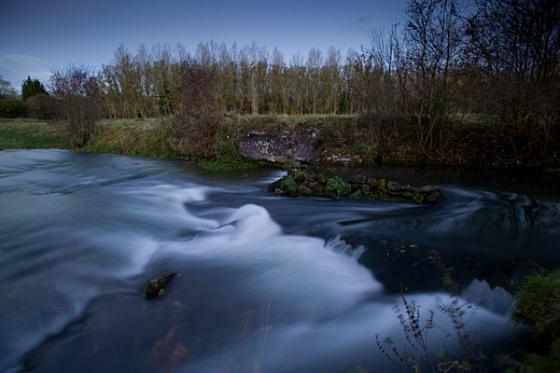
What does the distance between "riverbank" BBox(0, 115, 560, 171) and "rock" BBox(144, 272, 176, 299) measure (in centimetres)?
1106

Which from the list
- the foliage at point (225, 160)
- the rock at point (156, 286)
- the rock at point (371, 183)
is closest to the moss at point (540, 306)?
the rock at point (156, 286)

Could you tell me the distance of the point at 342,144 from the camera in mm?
16531

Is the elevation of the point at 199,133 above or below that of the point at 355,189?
above

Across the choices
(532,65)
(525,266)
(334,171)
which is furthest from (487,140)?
(525,266)

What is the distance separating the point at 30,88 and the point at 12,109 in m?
13.6

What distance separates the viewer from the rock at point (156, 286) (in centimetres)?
514

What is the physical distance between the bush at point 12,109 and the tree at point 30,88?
9.38 metres

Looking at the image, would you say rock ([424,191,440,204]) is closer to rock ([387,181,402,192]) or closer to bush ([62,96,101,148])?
rock ([387,181,402,192])

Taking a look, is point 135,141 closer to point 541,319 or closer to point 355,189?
point 355,189

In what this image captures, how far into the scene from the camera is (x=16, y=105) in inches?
1709

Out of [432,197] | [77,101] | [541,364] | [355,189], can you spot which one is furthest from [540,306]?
[77,101]

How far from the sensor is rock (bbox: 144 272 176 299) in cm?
514

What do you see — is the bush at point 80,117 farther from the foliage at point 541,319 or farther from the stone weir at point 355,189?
the foliage at point 541,319

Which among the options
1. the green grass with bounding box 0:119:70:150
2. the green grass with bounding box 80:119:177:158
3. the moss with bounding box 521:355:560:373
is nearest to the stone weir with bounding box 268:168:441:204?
the moss with bounding box 521:355:560:373
